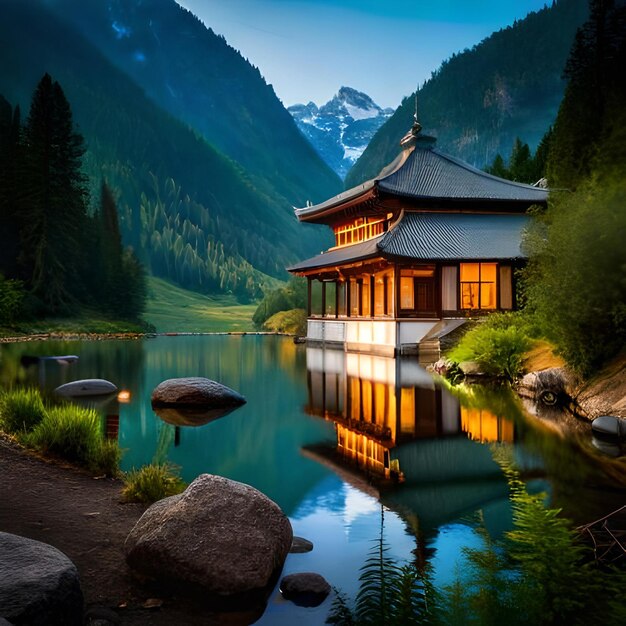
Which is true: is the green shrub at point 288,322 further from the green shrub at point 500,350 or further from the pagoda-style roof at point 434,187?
the green shrub at point 500,350

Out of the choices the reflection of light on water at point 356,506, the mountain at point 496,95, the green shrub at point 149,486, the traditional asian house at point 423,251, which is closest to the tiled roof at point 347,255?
the traditional asian house at point 423,251

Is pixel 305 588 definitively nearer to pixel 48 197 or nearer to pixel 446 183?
pixel 446 183

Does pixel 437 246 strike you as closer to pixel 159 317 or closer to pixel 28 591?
pixel 28 591

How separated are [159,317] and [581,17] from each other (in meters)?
136

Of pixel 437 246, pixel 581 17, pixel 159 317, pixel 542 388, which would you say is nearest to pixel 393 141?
pixel 581 17

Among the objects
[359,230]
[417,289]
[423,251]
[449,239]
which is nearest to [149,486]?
[423,251]

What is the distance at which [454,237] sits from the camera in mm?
35406

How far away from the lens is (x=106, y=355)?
3372 cm

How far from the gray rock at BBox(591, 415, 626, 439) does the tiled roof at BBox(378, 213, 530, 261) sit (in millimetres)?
19697

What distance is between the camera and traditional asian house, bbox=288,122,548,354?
33500mm

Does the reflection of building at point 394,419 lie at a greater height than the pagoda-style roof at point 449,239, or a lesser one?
lesser

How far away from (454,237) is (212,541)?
31558 mm

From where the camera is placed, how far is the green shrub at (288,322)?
6575 cm

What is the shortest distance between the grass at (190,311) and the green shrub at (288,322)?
14.3 metres
